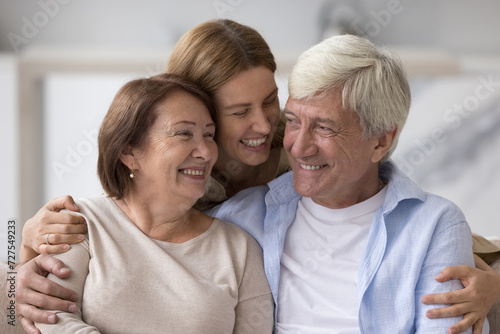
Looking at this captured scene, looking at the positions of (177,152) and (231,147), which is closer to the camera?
(177,152)

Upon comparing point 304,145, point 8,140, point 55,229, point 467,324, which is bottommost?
point 8,140

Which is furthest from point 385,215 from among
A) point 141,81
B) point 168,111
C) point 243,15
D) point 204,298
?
point 243,15

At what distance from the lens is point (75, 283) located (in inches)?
69.5

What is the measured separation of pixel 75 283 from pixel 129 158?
39 cm

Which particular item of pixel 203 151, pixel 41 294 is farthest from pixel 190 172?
pixel 41 294

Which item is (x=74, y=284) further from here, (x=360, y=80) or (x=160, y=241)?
(x=360, y=80)

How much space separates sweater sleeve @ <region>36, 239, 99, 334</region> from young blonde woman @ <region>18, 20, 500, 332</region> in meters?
0.02

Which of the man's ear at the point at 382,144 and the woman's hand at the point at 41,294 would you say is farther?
the man's ear at the point at 382,144

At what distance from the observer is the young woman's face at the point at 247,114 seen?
2.04m

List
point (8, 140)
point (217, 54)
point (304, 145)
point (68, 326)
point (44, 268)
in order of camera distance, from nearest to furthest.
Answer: point (68, 326), point (44, 268), point (304, 145), point (217, 54), point (8, 140)

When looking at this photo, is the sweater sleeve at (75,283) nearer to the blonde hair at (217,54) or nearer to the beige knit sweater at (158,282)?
the beige knit sweater at (158,282)

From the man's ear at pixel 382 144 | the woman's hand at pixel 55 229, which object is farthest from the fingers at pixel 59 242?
the man's ear at pixel 382 144

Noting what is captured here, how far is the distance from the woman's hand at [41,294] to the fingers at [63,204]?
0.17 meters

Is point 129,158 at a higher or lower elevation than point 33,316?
higher
